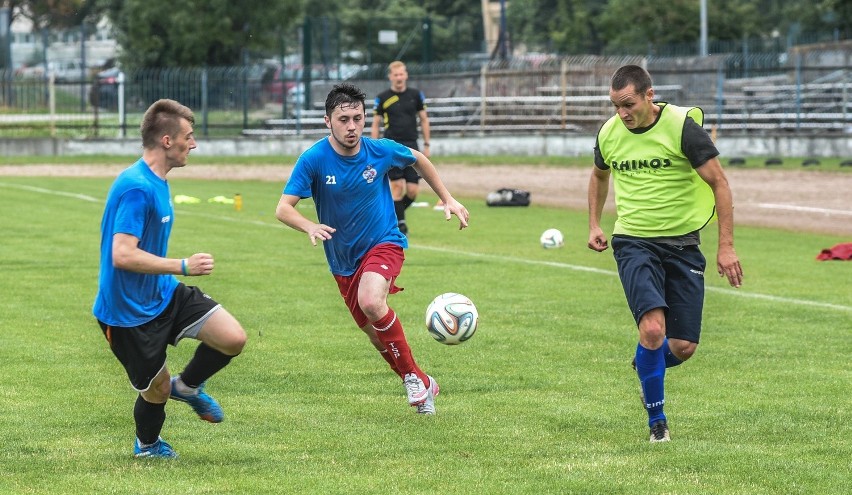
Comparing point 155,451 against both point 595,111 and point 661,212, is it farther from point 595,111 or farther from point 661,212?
point 595,111

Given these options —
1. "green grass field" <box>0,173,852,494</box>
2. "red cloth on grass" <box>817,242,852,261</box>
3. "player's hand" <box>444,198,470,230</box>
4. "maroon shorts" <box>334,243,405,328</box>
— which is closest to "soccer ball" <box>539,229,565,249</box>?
"green grass field" <box>0,173,852,494</box>

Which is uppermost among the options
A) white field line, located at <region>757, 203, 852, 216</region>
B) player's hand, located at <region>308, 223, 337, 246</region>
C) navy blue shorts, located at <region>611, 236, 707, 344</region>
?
player's hand, located at <region>308, 223, 337, 246</region>

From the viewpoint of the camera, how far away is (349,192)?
7965mm

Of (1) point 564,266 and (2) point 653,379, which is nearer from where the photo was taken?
(2) point 653,379

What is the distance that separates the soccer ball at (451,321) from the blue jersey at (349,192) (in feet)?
Answer: 1.68

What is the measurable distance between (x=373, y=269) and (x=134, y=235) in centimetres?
201

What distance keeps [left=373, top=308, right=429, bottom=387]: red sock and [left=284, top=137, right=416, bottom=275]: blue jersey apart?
15.0 inches

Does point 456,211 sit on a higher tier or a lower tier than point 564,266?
higher

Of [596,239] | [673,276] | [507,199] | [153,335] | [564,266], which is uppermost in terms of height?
[596,239]

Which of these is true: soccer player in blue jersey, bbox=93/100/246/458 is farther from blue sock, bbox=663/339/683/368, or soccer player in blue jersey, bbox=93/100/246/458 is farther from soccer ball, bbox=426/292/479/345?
blue sock, bbox=663/339/683/368

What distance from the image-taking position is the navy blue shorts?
7.33m

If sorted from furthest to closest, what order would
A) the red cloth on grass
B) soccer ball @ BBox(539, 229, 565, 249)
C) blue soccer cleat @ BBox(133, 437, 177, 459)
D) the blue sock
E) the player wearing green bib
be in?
soccer ball @ BBox(539, 229, 565, 249)
the red cloth on grass
the blue sock
the player wearing green bib
blue soccer cleat @ BBox(133, 437, 177, 459)

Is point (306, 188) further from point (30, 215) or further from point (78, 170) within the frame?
point (78, 170)

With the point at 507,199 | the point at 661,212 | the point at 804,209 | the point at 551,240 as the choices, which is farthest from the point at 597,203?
the point at 507,199
